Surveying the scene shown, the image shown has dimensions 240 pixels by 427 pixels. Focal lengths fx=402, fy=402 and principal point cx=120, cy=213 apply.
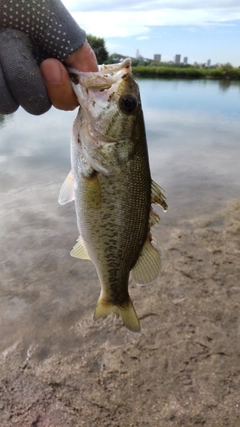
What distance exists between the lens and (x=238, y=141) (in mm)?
14797

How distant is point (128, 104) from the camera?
208 centimetres

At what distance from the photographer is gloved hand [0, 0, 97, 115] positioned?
Result: 169cm

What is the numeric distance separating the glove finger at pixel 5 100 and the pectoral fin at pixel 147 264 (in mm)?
1126

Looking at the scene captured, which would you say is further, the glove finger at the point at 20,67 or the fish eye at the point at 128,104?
the fish eye at the point at 128,104

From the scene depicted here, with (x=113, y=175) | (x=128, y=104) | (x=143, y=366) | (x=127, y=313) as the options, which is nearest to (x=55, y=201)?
(x=143, y=366)

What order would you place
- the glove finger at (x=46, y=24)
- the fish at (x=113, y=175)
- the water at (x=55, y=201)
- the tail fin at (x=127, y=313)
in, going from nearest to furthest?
1. the glove finger at (x=46, y=24)
2. the fish at (x=113, y=175)
3. the tail fin at (x=127, y=313)
4. the water at (x=55, y=201)

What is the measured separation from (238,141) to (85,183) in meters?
13.6

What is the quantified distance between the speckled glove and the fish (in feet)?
0.48

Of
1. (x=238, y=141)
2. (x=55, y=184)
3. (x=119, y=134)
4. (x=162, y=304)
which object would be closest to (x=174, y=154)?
(x=238, y=141)

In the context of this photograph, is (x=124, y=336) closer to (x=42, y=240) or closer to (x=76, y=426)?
(x=76, y=426)

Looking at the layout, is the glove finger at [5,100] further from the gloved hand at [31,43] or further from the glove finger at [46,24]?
the glove finger at [46,24]

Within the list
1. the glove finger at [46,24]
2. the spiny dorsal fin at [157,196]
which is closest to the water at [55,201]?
the spiny dorsal fin at [157,196]

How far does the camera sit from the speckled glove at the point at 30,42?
1688mm

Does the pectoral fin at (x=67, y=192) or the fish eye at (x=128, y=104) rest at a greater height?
the fish eye at (x=128, y=104)
